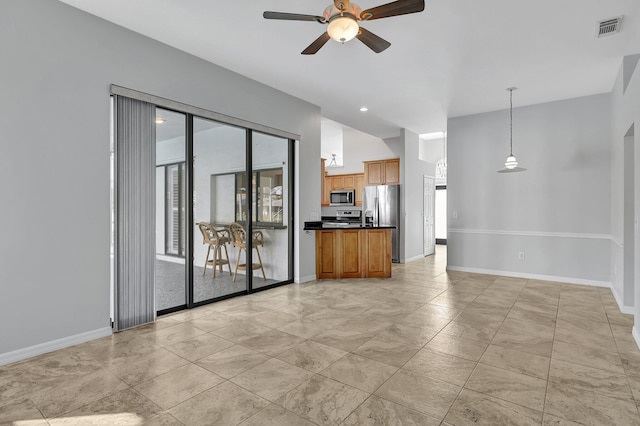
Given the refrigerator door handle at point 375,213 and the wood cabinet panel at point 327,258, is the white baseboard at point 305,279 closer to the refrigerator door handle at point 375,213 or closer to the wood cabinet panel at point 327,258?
the wood cabinet panel at point 327,258

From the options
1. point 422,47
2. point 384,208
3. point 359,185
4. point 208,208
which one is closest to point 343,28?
point 422,47

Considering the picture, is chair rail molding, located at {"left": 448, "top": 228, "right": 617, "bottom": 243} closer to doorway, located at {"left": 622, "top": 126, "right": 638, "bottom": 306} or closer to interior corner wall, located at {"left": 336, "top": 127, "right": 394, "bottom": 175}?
doorway, located at {"left": 622, "top": 126, "right": 638, "bottom": 306}

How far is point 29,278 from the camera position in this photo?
111 inches

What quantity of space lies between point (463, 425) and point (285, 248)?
12.9ft

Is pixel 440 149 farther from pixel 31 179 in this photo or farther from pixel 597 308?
pixel 31 179

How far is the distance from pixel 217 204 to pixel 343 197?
508cm

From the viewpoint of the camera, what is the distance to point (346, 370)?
2.58m

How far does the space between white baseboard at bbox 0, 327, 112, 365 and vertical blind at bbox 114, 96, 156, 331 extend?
0.18 meters

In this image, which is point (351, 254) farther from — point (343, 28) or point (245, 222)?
point (343, 28)

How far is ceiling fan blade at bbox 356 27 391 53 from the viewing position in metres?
2.74

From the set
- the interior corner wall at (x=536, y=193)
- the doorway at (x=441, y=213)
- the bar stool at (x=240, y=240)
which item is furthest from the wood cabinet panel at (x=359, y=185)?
the bar stool at (x=240, y=240)

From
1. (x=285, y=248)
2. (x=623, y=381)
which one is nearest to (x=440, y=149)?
(x=285, y=248)

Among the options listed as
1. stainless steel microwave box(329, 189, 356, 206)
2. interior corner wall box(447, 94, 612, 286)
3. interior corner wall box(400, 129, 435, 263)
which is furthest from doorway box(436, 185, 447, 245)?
interior corner wall box(447, 94, 612, 286)

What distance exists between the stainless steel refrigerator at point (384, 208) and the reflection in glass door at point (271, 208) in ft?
9.27
